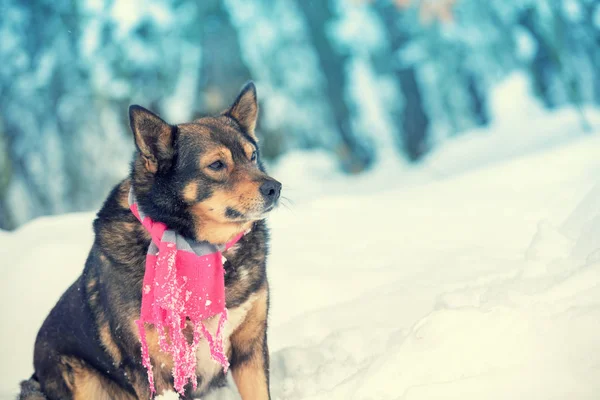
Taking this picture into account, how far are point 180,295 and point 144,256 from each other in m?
0.25

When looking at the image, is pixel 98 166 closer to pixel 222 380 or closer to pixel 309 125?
pixel 309 125

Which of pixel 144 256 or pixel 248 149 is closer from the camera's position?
pixel 144 256

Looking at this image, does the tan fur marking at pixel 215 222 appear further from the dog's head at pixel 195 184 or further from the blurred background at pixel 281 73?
the blurred background at pixel 281 73

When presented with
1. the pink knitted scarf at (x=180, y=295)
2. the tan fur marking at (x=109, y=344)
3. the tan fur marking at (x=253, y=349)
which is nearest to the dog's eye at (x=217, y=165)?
the pink knitted scarf at (x=180, y=295)

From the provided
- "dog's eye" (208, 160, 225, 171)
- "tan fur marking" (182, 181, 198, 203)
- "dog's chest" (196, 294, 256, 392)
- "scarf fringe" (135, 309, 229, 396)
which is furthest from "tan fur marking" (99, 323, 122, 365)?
"dog's eye" (208, 160, 225, 171)

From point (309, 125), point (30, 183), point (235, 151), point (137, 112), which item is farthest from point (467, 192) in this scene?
point (30, 183)

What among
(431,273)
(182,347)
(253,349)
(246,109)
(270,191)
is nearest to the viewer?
(182,347)

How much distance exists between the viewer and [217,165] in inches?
98.3

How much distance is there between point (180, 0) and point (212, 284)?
4679 mm

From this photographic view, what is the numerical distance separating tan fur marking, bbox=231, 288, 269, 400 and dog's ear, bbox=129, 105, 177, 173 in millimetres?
691

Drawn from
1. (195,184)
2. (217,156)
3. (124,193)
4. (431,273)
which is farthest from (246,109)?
(431,273)

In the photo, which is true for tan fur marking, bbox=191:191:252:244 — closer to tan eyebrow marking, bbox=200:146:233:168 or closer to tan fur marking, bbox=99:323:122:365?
tan eyebrow marking, bbox=200:146:233:168

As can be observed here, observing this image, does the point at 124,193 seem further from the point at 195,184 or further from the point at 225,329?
the point at 225,329

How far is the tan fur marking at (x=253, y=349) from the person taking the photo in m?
2.54
